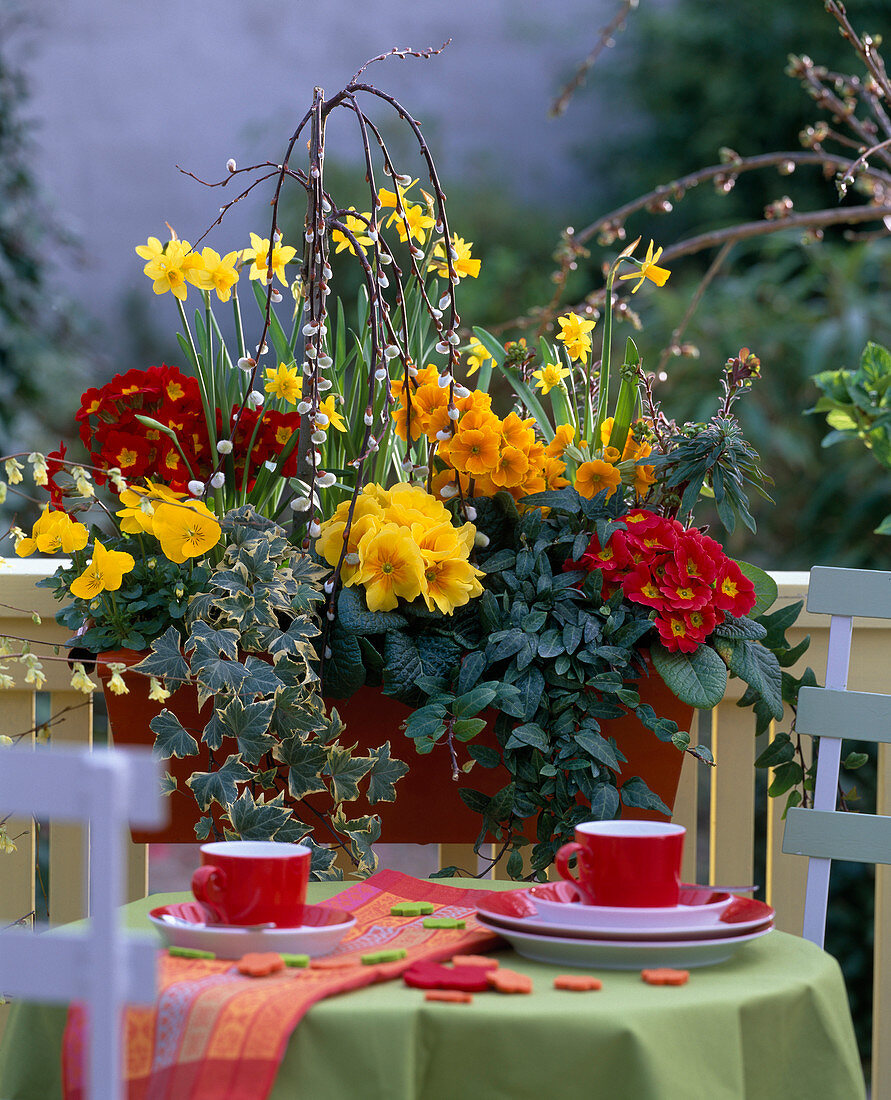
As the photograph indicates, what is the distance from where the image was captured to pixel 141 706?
4.10ft

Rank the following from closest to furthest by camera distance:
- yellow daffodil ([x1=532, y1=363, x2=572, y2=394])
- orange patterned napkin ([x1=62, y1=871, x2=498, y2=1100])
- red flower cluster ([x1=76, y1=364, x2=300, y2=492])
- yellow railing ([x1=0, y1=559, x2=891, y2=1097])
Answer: orange patterned napkin ([x1=62, y1=871, x2=498, y2=1100])
red flower cluster ([x1=76, y1=364, x2=300, y2=492])
yellow daffodil ([x1=532, y1=363, x2=572, y2=394])
yellow railing ([x1=0, y1=559, x2=891, y2=1097])

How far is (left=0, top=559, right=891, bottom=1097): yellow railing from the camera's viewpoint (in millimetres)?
1552

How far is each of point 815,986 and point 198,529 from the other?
720mm

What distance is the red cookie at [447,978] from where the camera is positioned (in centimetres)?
72

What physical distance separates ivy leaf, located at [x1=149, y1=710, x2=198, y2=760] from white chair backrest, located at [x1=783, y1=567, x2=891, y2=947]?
2.06 feet

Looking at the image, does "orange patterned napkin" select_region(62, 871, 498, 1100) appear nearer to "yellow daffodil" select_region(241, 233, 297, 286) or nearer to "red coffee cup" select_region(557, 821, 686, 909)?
"red coffee cup" select_region(557, 821, 686, 909)

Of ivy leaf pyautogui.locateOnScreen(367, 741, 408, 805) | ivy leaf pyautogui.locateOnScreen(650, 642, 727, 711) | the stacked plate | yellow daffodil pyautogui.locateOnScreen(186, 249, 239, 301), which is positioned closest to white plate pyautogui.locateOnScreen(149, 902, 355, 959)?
the stacked plate

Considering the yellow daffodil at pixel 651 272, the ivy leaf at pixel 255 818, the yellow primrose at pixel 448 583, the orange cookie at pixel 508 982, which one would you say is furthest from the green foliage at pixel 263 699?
the yellow daffodil at pixel 651 272

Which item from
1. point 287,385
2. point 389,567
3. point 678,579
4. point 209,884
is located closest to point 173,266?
point 287,385

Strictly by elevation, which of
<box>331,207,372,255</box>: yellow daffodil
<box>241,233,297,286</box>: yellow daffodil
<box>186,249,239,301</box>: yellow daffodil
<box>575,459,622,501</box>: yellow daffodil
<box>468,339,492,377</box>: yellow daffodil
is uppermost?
<box>331,207,372,255</box>: yellow daffodil

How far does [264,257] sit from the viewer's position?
1395 millimetres

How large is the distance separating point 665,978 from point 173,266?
37.2 inches

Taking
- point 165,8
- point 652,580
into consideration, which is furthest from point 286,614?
point 165,8

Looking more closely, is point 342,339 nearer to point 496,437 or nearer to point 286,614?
point 496,437
